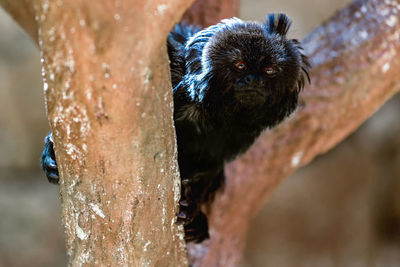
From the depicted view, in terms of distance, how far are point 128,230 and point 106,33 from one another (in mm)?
526

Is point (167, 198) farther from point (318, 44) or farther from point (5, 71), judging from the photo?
point (5, 71)

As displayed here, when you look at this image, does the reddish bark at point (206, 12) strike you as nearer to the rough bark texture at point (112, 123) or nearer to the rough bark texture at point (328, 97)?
the rough bark texture at point (328, 97)

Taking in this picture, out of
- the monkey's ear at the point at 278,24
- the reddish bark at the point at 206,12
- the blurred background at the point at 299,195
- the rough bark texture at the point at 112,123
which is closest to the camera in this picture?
the rough bark texture at the point at 112,123

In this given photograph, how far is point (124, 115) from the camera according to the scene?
3.59 feet

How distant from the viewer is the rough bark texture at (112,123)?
100 cm

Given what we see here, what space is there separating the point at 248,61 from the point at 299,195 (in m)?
3.16

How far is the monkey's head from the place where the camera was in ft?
4.90

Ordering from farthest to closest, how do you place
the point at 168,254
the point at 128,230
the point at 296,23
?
the point at 296,23 < the point at 168,254 < the point at 128,230

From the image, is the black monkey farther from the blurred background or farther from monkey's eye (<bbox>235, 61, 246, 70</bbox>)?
the blurred background

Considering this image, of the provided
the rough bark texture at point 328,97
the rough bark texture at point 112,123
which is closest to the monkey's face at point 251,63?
the rough bark texture at point 112,123

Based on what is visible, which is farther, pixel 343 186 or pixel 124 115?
pixel 343 186

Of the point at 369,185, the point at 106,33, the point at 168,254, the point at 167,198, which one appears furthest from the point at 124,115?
the point at 369,185

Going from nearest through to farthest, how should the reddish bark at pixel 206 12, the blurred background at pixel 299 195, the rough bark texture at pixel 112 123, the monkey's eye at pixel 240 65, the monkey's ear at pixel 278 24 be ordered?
the rough bark texture at pixel 112 123
the monkey's eye at pixel 240 65
the monkey's ear at pixel 278 24
the reddish bark at pixel 206 12
the blurred background at pixel 299 195

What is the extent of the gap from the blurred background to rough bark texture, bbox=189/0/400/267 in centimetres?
186
